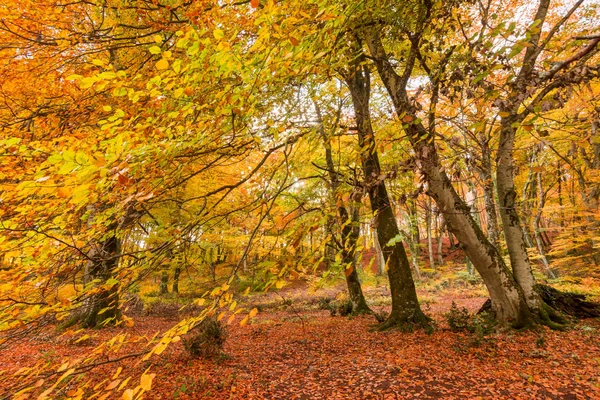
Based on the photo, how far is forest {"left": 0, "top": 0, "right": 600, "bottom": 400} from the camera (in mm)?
2496

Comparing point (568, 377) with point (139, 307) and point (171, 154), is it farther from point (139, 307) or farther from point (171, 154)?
point (139, 307)

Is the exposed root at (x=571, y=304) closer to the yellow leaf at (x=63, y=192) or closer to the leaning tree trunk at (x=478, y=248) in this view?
the leaning tree trunk at (x=478, y=248)

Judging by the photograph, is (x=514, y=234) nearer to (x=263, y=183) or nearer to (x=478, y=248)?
(x=478, y=248)

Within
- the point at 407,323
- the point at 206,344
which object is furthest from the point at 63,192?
the point at 407,323

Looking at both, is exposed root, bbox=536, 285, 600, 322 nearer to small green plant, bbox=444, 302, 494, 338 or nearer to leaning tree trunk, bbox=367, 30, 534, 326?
leaning tree trunk, bbox=367, 30, 534, 326

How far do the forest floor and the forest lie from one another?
0.04 meters

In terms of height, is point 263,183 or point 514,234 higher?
point 263,183

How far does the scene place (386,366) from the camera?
5.54 meters

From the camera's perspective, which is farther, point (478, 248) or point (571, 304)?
point (571, 304)

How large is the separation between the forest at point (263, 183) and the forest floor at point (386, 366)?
0.04m

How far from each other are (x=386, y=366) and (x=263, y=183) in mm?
4034

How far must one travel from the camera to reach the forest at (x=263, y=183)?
2.50 metres

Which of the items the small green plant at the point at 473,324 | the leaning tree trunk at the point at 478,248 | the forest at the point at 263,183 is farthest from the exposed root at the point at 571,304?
the small green plant at the point at 473,324

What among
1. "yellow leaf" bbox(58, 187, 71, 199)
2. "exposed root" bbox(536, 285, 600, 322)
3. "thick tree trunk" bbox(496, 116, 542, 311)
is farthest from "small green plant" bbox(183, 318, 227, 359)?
"exposed root" bbox(536, 285, 600, 322)
